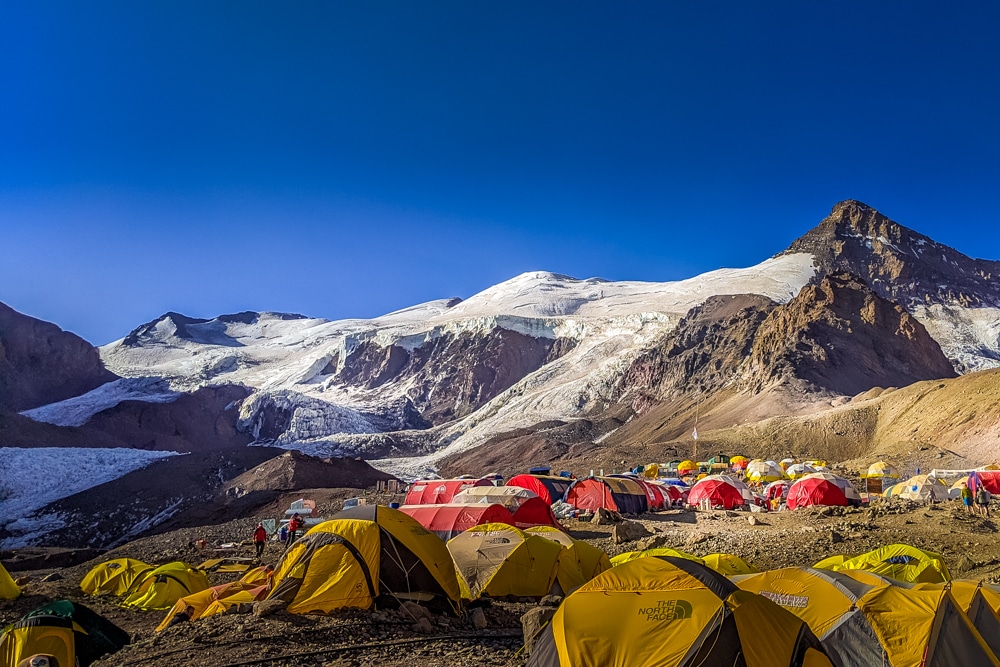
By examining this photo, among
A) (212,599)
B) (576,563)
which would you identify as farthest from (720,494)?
(212,599)

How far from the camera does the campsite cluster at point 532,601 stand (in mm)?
7242

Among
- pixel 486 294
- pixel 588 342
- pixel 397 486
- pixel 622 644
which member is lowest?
pixel 397 486

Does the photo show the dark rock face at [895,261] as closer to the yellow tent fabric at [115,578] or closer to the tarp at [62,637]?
the yellow tent fabric at [115,578]

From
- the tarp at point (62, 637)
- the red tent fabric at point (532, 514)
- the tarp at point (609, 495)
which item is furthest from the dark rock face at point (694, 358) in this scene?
the tarp at point (62, 637)

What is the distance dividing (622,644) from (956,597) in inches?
169

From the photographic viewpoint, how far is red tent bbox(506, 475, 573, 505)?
30.8 meters

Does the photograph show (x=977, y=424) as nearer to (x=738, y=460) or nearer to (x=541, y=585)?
(x=738, y=460)

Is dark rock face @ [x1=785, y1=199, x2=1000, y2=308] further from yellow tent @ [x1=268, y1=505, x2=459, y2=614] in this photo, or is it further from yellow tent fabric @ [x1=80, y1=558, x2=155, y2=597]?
yellow tent @ [x1=268, y1=505, x2=459, y2=614]

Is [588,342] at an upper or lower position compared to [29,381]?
upper

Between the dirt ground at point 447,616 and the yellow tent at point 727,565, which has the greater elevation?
the yellow tent at point 727,565

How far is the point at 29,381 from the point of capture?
3396 inches

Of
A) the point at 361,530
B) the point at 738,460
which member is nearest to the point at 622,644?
the point at 361,530

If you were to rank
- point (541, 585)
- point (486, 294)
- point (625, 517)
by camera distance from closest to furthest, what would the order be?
point (541, 585) → point (625, 517) → point (486, 294)

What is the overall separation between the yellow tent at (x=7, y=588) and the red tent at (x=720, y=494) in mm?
23312
